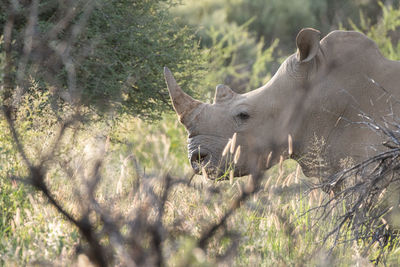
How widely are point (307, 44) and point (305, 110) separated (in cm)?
43

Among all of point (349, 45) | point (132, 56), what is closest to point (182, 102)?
point (349, 45)

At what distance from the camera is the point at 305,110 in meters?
4.96

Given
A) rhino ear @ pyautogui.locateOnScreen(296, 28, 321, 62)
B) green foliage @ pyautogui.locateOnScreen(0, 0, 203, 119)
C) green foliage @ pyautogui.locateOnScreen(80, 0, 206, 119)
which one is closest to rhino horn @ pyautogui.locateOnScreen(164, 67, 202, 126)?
rhino ear @ pyautogui.locateOnScreen(296, 28, 321, 62)

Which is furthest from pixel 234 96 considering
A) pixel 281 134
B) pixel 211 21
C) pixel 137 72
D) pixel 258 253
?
pixel 211 21

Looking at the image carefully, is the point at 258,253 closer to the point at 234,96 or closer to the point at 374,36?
the point at 234,96

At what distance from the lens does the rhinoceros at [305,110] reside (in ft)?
16.0

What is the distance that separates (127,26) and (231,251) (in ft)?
16.7

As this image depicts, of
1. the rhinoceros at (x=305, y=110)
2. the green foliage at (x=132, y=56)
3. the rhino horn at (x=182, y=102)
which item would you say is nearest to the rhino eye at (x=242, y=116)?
the rhinoceros at (x=305, y=110)

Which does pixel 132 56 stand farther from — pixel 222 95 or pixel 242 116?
pixel 242 116

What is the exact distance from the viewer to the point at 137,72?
7.34m

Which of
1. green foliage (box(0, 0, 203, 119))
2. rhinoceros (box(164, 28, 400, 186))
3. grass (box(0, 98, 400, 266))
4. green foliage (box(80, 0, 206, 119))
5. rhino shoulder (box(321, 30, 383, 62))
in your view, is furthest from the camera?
green foliage (box(80, 0, 206, 119))

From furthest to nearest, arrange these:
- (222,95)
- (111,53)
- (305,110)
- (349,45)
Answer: (111,53) < (222,95) < (349,45) < (305,110)

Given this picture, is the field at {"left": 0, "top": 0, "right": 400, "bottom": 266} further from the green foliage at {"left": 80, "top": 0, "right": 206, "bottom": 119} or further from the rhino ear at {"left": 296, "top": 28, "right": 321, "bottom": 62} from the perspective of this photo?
the rhino ear at {"left": 296, "top": 28, "right": 321, "bottom": 62}

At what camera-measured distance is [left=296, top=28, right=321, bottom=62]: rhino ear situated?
4.91 meters
